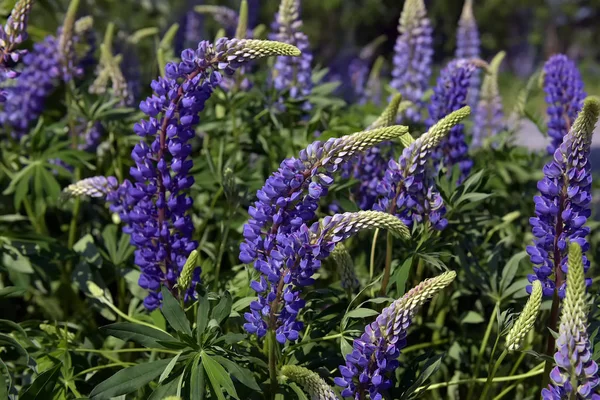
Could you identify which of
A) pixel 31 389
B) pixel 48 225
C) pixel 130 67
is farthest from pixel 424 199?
pixel 130 67

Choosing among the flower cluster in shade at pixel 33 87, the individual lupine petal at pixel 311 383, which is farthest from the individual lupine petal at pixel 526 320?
the flower cluster in shade at pixel 33 87

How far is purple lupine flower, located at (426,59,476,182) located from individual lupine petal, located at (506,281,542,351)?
1104 millimetres

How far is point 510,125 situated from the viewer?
4.07 m

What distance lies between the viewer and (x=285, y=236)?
69.9 inches

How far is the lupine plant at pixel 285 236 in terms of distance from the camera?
70.2 inches

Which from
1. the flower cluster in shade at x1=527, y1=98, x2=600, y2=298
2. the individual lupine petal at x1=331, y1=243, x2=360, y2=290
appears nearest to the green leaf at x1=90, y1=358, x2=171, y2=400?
the individual lupine petal at x1=331, y1=243, x2=360, y2=290

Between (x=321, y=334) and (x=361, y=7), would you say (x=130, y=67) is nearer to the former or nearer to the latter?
(x=321, y=334)

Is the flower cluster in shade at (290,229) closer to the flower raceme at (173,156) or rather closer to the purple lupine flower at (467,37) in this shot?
the flower raceme at (173,156)

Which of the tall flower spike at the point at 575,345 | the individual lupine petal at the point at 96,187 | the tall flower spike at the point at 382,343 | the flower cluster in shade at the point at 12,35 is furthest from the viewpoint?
the individual lupine petal at the point at 96,187

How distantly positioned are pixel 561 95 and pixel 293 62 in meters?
1.24

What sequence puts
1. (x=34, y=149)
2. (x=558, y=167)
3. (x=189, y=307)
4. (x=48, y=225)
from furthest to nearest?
(x=48, y=225) → (x=34, y=149) → (x=189, y=307) → (x=558, y=167)

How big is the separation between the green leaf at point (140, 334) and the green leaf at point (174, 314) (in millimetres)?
39

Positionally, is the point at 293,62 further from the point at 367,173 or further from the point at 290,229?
the point at 290,229

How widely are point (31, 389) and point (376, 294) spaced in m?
1.07
